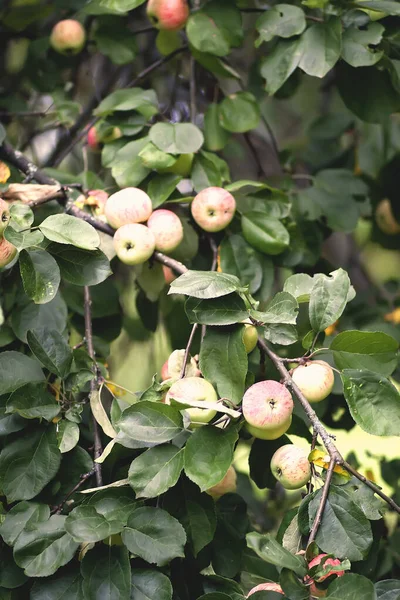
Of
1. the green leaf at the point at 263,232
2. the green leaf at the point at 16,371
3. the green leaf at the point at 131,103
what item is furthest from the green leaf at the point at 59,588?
the green leaf at the point at 131,103

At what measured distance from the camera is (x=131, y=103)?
3.99 ft

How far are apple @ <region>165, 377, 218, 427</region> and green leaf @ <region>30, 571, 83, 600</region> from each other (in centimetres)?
20

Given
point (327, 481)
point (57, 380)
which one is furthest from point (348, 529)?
point (57, 380)

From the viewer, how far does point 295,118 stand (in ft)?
7.80

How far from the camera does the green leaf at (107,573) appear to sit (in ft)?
2.41

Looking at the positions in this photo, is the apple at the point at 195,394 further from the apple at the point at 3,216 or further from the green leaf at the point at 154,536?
the apple at the point at 3,216

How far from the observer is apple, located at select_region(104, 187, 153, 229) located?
1.01 m

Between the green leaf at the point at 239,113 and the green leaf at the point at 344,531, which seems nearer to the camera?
the green leaf at the point at 344,531

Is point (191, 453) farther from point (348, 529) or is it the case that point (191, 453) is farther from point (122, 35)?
point (122, 35)

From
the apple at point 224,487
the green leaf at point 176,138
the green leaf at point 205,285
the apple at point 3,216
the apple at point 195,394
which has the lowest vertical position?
the apple at point 224,487

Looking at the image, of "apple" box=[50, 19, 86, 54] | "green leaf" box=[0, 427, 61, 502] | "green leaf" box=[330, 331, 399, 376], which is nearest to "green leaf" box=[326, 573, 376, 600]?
"green leaf" box=[330, 331, 399, 376]

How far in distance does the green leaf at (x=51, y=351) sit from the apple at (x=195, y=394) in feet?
0.45

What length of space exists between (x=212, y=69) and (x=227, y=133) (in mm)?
112

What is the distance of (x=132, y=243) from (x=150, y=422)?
0.29 metres
